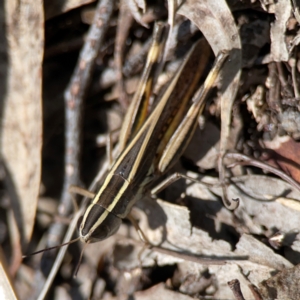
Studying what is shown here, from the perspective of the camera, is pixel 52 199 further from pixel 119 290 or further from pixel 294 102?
pixel 294 102

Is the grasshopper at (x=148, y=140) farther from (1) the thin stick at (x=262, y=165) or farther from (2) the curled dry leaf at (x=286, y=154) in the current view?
(2) the curled dry leaf at (x=286, y=154)

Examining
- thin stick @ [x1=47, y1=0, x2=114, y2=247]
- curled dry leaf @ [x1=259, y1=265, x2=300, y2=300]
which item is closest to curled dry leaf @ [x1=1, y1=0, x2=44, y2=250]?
thin stick @ [x1=47, y1=0, x2=114, y2=247]

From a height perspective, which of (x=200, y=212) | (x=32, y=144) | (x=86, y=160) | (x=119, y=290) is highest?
(x=32, y=144)

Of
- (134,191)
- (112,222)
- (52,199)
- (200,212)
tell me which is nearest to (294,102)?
(200,212)

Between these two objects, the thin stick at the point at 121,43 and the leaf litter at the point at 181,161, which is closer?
the leaf litter at the point at 181,161

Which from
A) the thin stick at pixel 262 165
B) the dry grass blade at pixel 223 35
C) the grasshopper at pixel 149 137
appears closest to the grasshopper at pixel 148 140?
the grasshopper at pixel 149 137

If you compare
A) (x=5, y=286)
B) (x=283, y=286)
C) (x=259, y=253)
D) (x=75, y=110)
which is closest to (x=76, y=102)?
(x=75, y=110)

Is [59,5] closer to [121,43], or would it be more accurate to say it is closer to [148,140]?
[121,43]

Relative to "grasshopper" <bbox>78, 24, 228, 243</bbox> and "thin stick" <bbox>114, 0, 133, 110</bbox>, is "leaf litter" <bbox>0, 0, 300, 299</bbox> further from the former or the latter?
"grasshopper" <bbox>78, 24, 228, 243</bbox>
